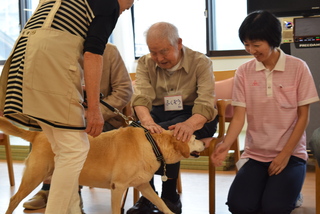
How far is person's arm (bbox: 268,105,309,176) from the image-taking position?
2.39 m

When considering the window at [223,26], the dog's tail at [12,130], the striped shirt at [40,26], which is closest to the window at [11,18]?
the window at [223,26]

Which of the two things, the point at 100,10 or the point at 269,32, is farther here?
the point at 269,32

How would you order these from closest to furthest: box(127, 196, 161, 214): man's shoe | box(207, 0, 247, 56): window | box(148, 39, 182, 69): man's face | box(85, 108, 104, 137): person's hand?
box(85, 108, 104, 137): person's hand < box(148, 39, 182, 69): man's face < box(127, 196, 161, 214): man's shoe < box(207, 0, 247, 56): window

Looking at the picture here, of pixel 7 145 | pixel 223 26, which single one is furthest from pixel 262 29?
pixel 223 26

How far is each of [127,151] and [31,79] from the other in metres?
0.75

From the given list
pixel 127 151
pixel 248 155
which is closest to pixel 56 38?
pixel 127 151

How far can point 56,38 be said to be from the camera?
1.77 meters

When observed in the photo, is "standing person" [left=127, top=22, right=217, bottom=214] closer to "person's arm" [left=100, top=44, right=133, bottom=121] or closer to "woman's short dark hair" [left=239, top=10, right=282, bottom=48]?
"person's arm" [left=100, top=44, right=133, bottom=121]

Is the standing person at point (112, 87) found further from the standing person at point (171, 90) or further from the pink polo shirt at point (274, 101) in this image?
the pink polo shirt at point (274, 101)

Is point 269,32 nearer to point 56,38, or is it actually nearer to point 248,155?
point 248,155

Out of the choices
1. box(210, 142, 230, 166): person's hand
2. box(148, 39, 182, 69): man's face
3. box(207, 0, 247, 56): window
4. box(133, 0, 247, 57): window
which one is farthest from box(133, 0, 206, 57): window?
box(210, 142, 230, 166): person's hand

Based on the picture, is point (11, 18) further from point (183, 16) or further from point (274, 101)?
point (274, 101)

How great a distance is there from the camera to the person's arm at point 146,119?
2359mm

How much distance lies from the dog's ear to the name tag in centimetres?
49
